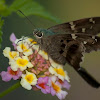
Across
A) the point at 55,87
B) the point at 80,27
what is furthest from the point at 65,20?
the point at 55,87

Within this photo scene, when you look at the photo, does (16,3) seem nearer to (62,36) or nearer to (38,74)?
(38,74)

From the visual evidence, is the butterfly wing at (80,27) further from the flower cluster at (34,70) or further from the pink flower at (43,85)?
the pink flower at (43,85)

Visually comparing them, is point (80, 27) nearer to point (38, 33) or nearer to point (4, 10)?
point (38, 33)

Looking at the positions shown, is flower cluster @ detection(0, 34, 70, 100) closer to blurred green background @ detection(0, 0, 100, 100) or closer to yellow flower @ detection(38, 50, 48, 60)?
yellow flower @ detection(38, 50, 48, 60)

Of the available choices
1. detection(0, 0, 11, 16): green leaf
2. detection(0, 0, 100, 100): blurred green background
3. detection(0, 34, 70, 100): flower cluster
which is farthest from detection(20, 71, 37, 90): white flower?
detection(0, 0, 100, 100): blurred green background

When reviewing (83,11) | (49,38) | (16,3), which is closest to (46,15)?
(16,3)

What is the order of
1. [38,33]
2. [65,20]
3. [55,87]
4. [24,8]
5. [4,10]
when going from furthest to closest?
[65,20] < [38,33] < [55,87] < [24,8] < [4,10]

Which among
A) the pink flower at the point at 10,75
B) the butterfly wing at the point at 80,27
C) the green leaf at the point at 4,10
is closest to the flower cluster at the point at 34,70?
the pink flower at the point at 10,75
